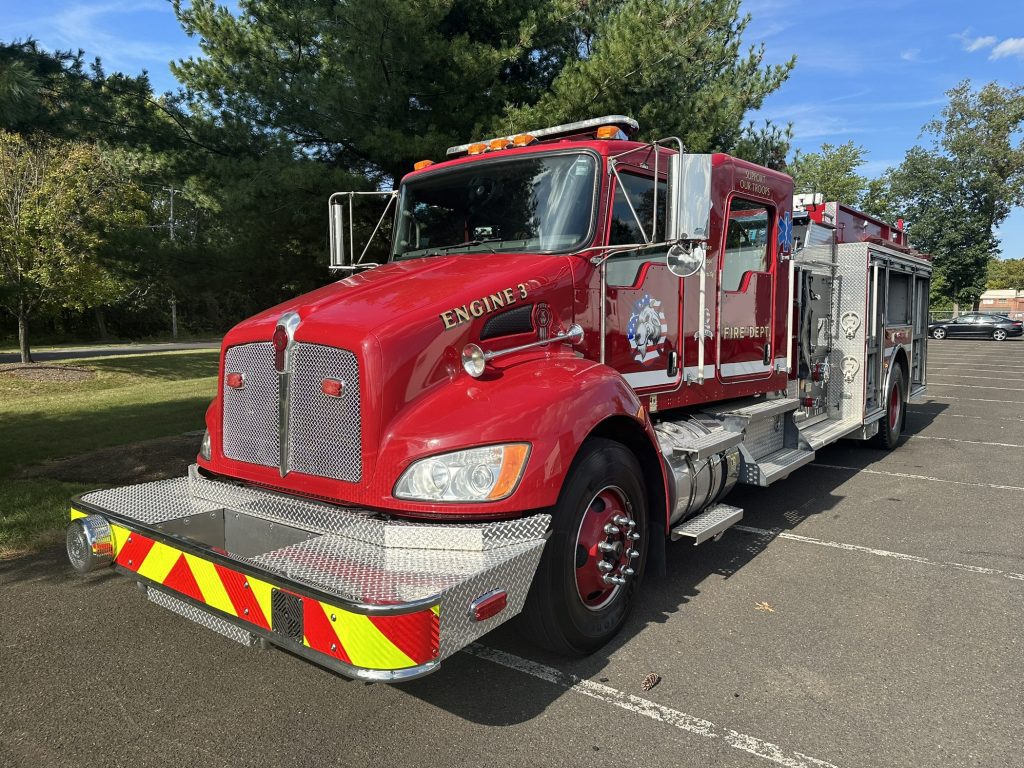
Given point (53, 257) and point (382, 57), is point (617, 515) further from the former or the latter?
point (53, 257)

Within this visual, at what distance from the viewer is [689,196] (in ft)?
11.8

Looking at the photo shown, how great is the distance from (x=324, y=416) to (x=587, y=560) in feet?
4.52

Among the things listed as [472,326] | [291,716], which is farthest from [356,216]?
[291,716]

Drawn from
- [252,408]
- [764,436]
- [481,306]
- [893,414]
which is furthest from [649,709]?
[893,414]

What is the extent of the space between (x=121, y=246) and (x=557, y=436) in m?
7.70

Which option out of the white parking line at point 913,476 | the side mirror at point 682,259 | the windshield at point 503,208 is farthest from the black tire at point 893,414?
the windshield at point 503,208

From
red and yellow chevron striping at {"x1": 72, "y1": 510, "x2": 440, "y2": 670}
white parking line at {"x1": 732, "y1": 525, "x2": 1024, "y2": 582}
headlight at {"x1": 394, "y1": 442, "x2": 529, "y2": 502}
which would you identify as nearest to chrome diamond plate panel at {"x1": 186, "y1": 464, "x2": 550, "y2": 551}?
headlight at {"x1": 394, "y1": 442, "x2": 529, "y2": 502}

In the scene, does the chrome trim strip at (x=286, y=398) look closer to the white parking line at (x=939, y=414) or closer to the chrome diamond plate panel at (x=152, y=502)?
the chrome diamond plate panel at (x=152, y=502)

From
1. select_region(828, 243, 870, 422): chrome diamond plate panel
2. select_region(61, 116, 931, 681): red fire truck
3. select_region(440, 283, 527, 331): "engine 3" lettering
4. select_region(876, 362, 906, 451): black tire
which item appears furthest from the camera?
select_region(876, 362, 906, 451): black tire

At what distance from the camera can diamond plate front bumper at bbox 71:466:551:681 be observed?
7.75ft

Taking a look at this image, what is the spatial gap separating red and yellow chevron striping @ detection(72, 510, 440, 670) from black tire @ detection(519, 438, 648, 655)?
2.60 ft

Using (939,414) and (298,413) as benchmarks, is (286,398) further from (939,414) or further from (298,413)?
(939,414)

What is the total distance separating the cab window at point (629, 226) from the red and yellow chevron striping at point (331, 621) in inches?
93.5

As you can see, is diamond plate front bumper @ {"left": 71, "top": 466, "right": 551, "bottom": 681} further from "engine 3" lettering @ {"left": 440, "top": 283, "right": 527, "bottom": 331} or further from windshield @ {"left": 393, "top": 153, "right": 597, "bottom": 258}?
windshield @ {"left": 393, "top": 153, "right": 597, "bottom": 258}
